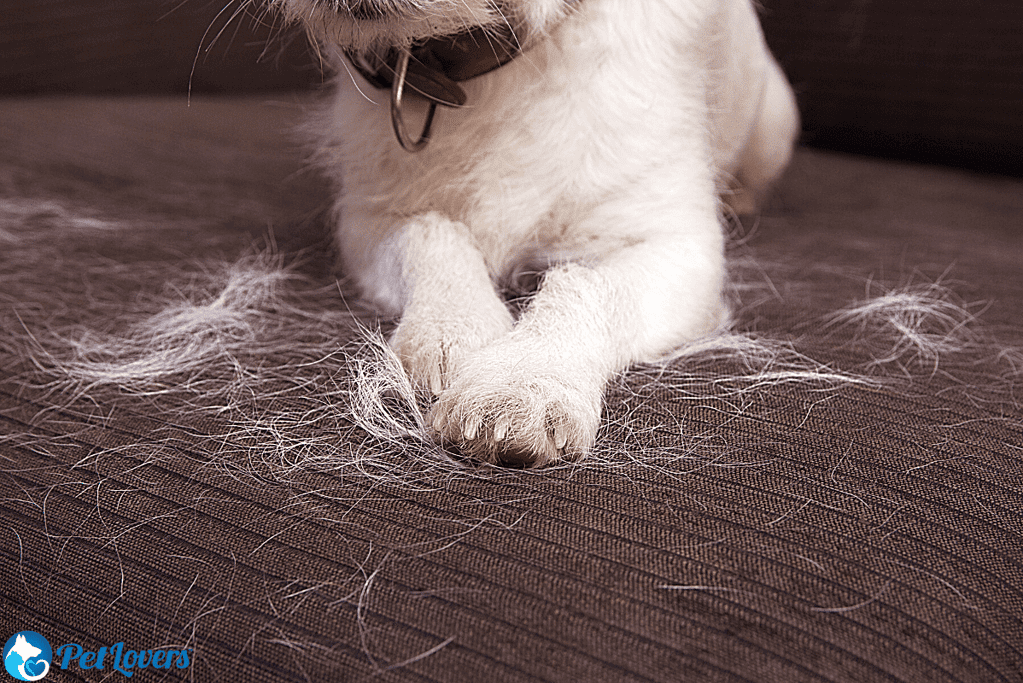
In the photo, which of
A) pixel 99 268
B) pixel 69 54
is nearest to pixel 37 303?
pixel 99 268

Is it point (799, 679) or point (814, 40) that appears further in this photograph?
point (814, 40)

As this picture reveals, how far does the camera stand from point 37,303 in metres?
0.90

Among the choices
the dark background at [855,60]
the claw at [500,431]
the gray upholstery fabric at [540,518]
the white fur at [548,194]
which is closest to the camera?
A: the gray upholstery fabric at [540,518]

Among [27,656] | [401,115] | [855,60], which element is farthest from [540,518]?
[855,60]

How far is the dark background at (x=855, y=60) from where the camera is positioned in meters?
1.58

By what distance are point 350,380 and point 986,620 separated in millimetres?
494

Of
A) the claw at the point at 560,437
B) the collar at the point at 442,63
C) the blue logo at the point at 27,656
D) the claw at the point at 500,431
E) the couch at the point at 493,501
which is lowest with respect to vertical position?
the blue logo at the point at 27,656

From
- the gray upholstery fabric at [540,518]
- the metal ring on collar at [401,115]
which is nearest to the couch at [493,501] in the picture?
the gray upholstery fabric at [540,518]

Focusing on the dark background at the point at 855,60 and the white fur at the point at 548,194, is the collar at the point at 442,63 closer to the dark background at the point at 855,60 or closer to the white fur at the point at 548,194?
the white fur at the point at 548,194

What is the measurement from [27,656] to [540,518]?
1.08 ft

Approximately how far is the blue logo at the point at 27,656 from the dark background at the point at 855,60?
1154mm

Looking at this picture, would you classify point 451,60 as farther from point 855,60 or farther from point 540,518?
point 855,60

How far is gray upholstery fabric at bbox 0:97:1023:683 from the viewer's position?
466 millimetres

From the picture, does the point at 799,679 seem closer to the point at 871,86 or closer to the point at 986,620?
the point at 986,620
